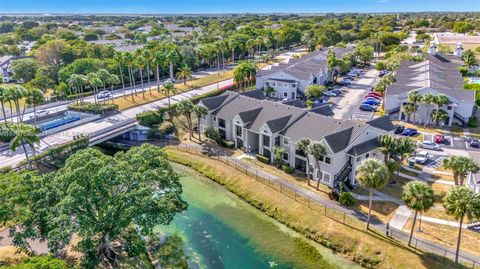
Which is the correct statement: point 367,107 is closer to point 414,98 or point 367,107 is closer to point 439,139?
point 414,98

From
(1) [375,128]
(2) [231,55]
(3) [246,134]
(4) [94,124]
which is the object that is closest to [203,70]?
(2) [231,55]

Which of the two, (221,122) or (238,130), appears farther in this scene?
(221,122)

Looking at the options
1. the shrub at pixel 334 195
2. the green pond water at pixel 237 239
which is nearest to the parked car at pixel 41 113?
the green pond water at pixel 237 239

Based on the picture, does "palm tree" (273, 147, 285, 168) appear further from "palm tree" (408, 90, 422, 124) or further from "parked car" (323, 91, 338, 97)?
"parked car" (323, 91, 338, 97)

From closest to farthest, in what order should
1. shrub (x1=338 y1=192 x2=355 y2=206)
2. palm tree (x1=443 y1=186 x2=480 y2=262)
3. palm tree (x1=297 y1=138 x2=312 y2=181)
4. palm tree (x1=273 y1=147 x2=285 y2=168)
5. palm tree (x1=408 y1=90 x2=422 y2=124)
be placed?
palm tree (x1=443 y1=186 x2=480 y2=262), shrub (x1=338 y1=192 x2=355 y2=206), palm tree (x1=297 y1=138 x2=312 y2=181), palm tree (x1=273 y1=147 x2=285 y2=168), palm tree (x1=408 y1=90 x2=422 y2=124)

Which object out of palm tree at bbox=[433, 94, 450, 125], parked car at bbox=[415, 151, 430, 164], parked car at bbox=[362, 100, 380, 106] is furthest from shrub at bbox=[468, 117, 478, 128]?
parked car at bbox=[415, 151, 430, 164]

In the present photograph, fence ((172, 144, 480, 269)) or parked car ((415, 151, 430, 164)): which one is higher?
parked car ((415, 151, 430, 164))

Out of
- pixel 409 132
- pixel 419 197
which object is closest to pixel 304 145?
pixel 419 197
